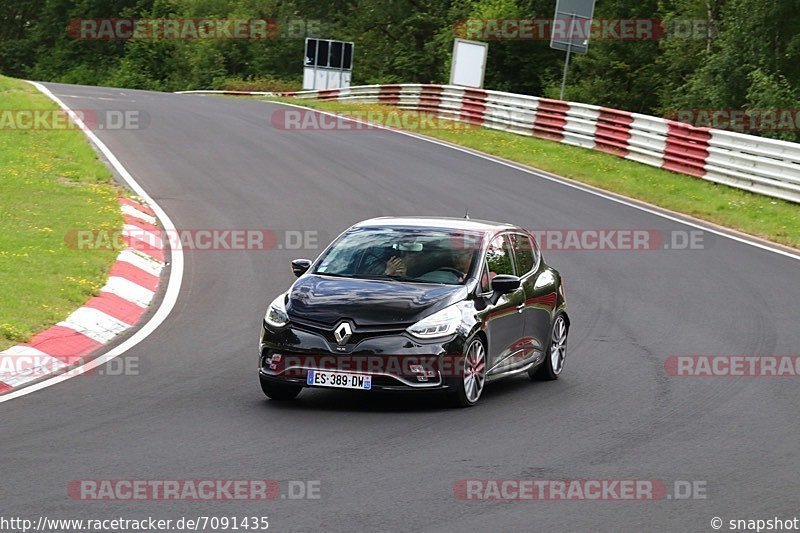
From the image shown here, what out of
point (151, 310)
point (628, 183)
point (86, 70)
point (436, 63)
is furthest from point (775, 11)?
point (86, 70)

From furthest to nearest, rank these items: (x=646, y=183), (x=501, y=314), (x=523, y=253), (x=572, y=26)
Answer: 1. (x=572, y=26)
2. (x=646, y=183)
3. (x=523, y=253)
4. (x=501, y=314)

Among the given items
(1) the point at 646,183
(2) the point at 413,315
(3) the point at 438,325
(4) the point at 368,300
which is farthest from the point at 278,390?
(1) the point at 646,183

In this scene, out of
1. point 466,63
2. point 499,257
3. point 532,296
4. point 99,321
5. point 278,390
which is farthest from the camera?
point 466,63

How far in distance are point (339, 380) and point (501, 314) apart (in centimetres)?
187

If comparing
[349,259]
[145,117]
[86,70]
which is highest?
[349,259]

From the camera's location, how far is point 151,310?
47.6 ft

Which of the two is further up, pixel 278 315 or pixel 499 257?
pixel 499 257

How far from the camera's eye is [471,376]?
1067 centimetres

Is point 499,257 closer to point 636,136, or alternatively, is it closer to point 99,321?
point 99,321

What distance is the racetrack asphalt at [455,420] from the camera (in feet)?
24.3

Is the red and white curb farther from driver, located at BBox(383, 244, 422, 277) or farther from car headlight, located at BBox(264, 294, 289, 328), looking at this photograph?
driver, located at BBox(383, 244, 422, 277)

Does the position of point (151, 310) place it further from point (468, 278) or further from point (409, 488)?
point (409, 488)

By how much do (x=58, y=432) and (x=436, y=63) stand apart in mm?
65405

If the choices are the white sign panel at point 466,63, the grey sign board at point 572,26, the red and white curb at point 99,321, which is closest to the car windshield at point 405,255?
the red and white curb at point 99,321
